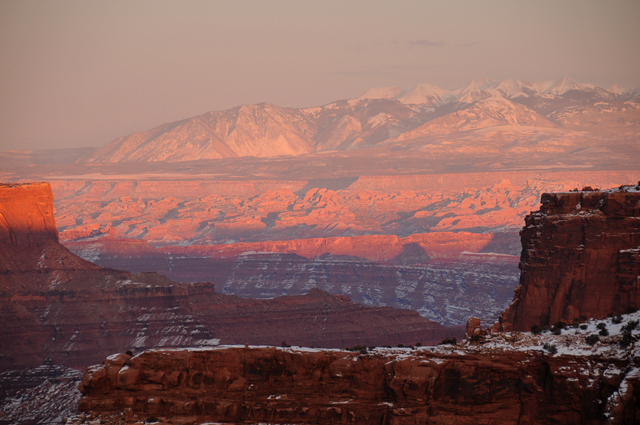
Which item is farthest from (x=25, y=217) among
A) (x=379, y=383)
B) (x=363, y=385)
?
(x=379, y=383)

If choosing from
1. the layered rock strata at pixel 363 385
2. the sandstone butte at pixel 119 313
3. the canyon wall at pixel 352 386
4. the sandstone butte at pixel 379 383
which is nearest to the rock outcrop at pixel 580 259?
the sandstone butte at pixel 379 383

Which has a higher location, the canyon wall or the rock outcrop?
the rock outcrop

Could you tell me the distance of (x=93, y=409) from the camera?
3653cm

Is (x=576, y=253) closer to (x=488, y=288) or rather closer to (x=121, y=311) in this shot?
(x=121, y=311)

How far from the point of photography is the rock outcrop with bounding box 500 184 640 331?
44688 millimetres

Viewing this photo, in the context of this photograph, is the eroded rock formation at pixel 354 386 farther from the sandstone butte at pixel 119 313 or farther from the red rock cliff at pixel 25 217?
the red rock cliff at pixel 25 217

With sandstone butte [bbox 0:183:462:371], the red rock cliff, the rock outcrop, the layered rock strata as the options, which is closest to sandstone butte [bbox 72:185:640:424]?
the layered rock strata

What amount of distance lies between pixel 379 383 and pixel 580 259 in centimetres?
1366

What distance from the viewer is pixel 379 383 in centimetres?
3641

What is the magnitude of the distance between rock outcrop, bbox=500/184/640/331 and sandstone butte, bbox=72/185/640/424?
554 centimetres

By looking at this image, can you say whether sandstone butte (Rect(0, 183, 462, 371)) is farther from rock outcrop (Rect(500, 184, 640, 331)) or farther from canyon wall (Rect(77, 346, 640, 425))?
canyon wall (Rect(77, 346, 640, 425))

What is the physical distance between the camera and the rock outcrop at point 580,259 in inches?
1759

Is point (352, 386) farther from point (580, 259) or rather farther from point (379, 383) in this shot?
point (580, 259)

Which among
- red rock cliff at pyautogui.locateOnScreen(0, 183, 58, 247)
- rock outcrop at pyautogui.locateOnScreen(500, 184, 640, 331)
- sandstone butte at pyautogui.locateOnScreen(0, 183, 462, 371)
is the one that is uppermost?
rock outcrop at pyautogui.locateOnScreen(500, 184, 640, 331)
